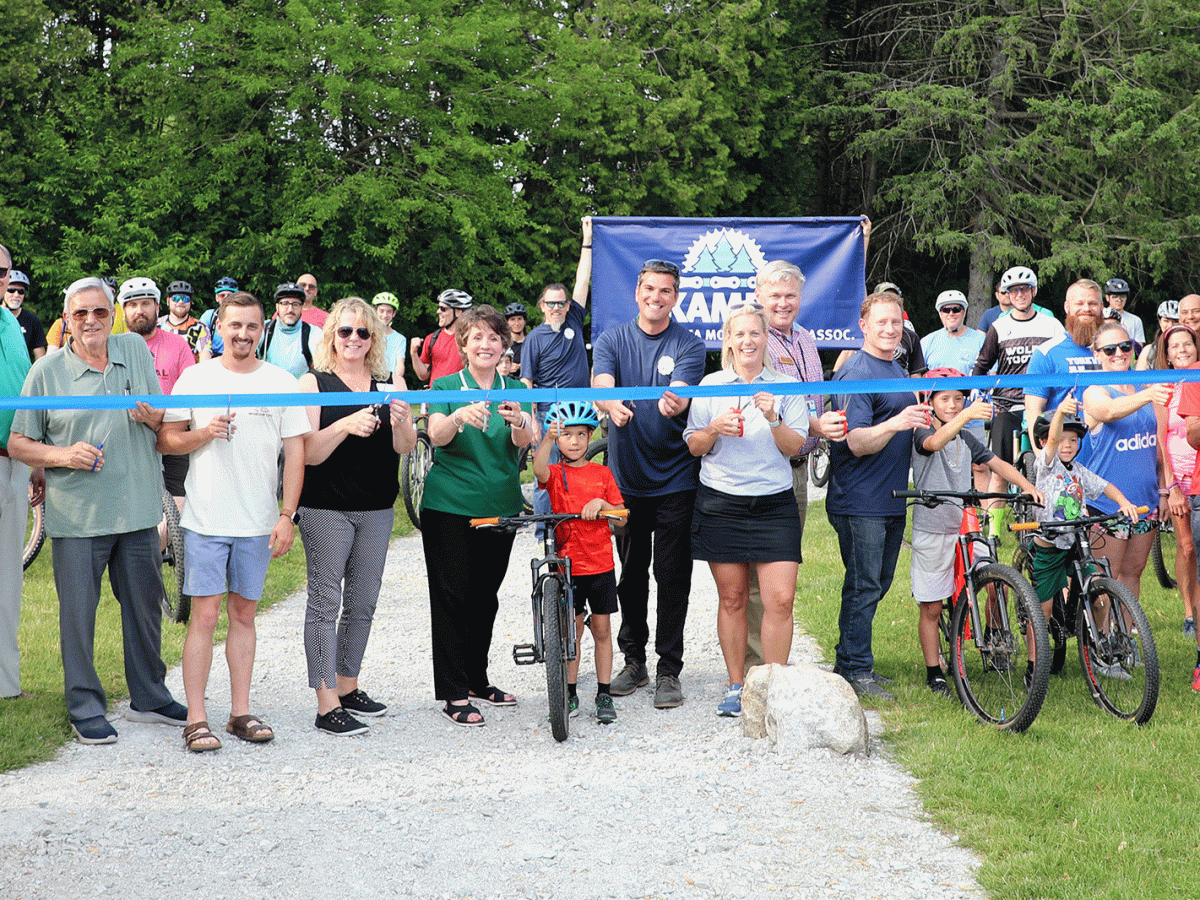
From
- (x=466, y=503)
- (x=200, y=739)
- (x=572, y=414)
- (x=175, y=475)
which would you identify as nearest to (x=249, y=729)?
(x=200, y=739)

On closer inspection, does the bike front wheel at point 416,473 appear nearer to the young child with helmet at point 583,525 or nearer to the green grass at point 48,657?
the green grass at point 48,657

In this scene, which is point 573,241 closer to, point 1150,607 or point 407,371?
point 407,371

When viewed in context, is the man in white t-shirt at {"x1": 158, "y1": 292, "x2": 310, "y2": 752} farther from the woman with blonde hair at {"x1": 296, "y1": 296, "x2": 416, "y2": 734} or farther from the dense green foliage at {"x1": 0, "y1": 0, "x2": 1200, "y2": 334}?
the dense green foliage at {"x1": 0, "y1": 0, "x2": 1200, "y2": 334}

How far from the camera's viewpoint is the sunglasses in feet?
20.9

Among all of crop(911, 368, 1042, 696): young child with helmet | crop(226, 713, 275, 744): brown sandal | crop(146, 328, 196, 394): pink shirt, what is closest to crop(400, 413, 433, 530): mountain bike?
crop(146, 328, 196, 394): pink shirt

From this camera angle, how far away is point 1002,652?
578 centimetres

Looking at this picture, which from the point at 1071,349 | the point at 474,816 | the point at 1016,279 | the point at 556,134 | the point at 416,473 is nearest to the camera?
the point at 474,816

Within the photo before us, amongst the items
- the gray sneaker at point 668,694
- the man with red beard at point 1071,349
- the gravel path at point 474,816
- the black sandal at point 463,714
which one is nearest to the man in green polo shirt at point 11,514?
the gravel path at point 474,816

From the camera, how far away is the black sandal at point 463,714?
593cm

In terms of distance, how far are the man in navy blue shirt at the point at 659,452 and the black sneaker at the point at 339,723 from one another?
138cm

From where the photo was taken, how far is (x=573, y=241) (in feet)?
Result: 77.0

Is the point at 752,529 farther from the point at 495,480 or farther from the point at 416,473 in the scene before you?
the point at 416,473

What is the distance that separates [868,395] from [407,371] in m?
16.9

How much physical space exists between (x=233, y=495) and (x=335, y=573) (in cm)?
60
